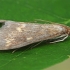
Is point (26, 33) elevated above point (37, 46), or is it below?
above

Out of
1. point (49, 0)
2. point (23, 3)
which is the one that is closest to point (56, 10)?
point (49, 0)

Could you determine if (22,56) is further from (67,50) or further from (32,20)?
(32,20)

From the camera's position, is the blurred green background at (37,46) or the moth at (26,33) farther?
the moth at (26,33)

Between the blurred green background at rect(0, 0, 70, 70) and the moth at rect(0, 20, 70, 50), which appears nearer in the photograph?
the blurred green background at rect(0, 0, 70, 70)

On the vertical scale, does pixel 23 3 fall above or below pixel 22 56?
above
